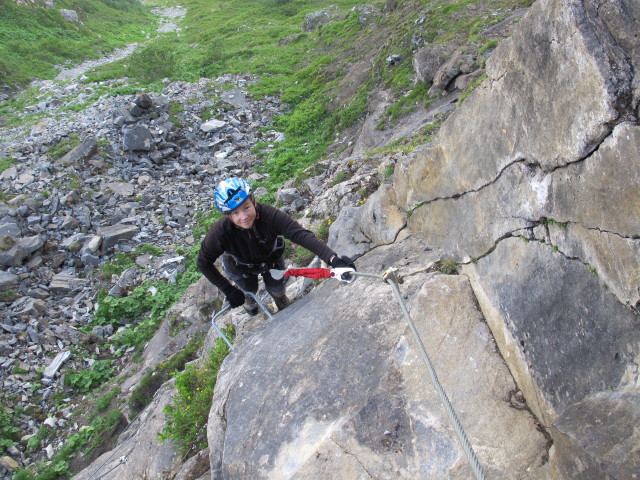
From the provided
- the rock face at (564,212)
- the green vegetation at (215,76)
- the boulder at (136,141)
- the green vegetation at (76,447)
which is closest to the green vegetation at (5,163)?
the green vegetation at (215,76)

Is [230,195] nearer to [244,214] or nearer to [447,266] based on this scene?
[244,214]

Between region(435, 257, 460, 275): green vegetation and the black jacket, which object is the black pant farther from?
region(435, 257, 460, 275): green vegetation

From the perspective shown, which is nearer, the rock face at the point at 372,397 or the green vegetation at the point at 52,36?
the rock face at the point at 372,397

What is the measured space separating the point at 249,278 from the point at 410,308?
97.0 inches

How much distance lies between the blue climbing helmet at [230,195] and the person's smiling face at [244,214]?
6 cm

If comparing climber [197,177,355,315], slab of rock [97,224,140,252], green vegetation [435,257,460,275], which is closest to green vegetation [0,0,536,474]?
green vegetation [435,257,460,275]

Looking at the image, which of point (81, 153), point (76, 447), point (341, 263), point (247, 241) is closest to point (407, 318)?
point (341, 263)

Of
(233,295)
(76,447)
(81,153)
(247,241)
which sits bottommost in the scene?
(76,447)

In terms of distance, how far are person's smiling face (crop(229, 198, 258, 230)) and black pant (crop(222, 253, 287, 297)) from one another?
34.3 inches

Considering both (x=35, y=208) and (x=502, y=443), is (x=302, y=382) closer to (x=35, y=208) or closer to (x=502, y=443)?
(x=502, y=443)

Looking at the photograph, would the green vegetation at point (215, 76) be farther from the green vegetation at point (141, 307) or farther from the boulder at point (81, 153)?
the boulder at point (81, 153)

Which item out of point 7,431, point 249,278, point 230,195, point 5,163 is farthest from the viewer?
point 5,163

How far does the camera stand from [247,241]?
509cm

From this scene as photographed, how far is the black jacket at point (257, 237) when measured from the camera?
191 inches
